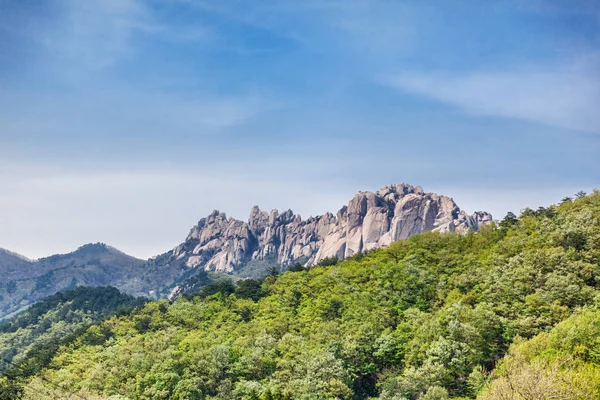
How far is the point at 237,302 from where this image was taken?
3615 inches

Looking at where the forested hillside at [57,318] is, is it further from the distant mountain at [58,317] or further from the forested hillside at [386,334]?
the forested hillside at [386,334]

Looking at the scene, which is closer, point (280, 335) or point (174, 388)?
point (174, 388)

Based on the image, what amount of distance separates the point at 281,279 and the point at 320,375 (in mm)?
48752

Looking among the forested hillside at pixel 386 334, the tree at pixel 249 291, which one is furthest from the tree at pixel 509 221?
the tree at pixel 249 291

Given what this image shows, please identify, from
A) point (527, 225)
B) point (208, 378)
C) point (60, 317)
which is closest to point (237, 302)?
point (208, 378)

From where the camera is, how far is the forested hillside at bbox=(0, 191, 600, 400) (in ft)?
168

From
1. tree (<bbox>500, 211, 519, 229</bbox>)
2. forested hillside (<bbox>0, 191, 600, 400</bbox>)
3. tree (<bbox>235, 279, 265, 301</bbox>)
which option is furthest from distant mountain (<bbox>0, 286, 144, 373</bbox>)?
tree (<bbox>500, 211, 519, 229</bbox>)

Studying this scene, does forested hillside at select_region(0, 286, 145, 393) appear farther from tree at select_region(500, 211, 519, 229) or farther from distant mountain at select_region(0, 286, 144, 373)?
tree at select_region(500, 211, 519, 229)

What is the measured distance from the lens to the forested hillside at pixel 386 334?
168 ft

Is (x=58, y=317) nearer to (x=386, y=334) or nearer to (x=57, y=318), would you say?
(x=57, y=318)

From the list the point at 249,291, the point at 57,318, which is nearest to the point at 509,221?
the point at 249,291

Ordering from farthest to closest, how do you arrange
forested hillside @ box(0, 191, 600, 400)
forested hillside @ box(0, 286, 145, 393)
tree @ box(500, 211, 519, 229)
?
1. forested hillside @ box(0, 286, 145, 393)
2. tree @ box(500, 211, 519, 229)
3. forested hillside @ box(0, 191, 600, 400)

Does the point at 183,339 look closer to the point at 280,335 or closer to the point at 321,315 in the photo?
the point at 280,335

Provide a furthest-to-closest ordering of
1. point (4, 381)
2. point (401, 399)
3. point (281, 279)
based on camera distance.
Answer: point (281, 279) < point (4, 381) < point (401, 399)
